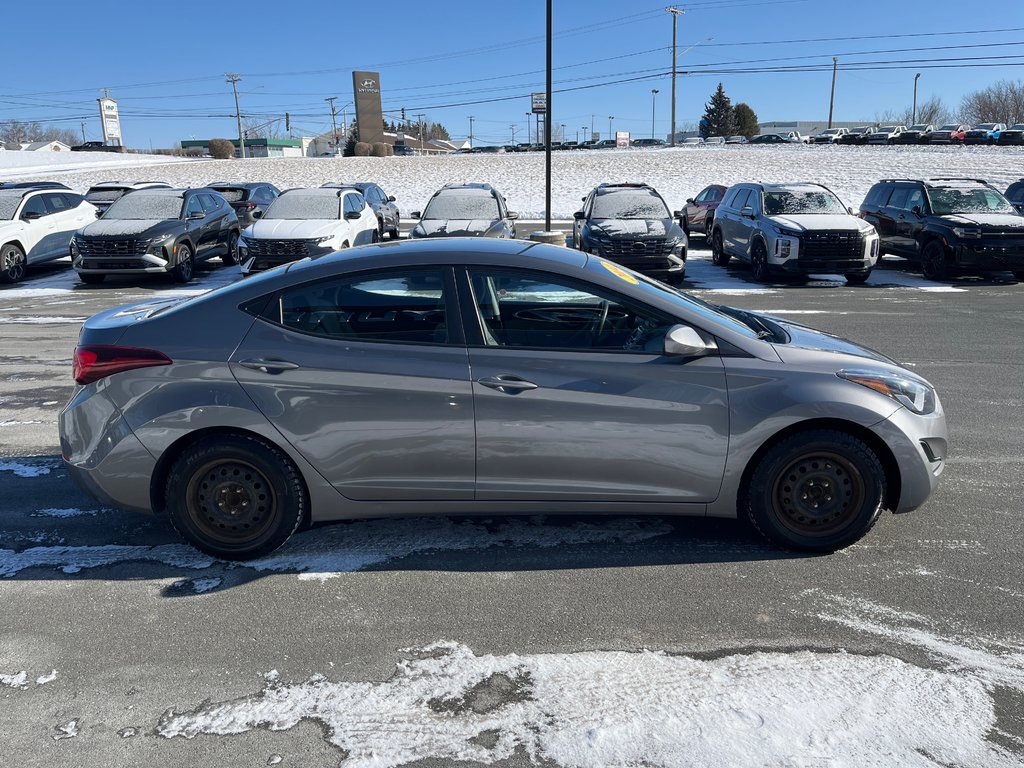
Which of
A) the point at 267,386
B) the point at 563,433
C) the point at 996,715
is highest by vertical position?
the point at 267,386

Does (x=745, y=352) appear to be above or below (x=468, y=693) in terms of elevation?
above

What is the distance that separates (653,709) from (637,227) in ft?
37.8

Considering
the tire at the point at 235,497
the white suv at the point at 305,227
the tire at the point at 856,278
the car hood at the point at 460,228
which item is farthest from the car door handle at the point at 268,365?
the tire at the point at 856,278

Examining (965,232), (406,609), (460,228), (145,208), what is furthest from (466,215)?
(406,609)

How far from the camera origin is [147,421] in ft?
12.7

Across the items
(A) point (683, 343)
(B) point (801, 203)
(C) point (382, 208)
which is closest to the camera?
(A) point (683, 343)

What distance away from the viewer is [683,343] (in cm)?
379

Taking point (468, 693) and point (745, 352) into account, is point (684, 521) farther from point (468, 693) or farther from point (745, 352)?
point (468, 693)

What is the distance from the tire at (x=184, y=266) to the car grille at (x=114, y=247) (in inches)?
25.7

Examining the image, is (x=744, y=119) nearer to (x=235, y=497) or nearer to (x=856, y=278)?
(x=856, y=278)

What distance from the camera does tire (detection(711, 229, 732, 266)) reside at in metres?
17.0

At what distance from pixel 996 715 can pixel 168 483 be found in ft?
12.1

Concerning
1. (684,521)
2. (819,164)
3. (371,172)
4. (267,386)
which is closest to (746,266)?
(684,521)

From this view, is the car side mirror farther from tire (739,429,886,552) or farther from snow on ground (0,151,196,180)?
snow on ground (0,151,196,180)
